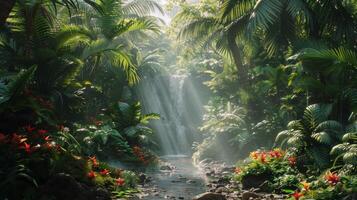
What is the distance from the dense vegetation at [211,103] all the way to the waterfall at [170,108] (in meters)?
4.35

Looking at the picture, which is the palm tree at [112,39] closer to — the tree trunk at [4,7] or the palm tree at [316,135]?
the tree trunk at [4,7]

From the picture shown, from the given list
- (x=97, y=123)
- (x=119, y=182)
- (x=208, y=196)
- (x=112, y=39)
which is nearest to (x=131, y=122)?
(x=97, y=123)

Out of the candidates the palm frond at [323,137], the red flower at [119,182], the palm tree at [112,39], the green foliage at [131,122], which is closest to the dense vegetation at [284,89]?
the palm frond at [323,137]

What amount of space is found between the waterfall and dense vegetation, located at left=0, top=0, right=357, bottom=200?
4.35m

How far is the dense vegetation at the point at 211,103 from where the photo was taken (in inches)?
271

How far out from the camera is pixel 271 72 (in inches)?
617

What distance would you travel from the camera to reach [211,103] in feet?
65.7

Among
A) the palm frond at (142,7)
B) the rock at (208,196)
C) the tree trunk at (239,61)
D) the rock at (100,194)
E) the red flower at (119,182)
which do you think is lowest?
the rock at (100,194)

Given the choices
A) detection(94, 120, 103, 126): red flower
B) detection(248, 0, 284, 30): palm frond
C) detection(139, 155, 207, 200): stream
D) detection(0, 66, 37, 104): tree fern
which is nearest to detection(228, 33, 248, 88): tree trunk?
detection(248, 0, 284, 30): palm frond

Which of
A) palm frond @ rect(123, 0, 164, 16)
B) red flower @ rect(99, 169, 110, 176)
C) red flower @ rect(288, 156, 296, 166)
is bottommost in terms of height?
red flower @ rect(99, 169, 110, 176)

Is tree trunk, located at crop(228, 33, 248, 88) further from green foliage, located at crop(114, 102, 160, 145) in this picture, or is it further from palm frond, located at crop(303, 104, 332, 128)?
palm frond, located at crop(303, 104, 332, 128)

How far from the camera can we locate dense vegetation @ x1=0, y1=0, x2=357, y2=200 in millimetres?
6881

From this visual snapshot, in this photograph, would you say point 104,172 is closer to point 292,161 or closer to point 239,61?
point 292,161

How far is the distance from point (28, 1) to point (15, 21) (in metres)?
1.23
